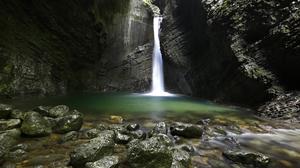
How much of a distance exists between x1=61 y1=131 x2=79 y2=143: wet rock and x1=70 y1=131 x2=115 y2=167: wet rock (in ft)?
4.74

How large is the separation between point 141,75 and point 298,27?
47.5 ft

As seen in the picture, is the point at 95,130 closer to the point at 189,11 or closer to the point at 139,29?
the point at 189,11

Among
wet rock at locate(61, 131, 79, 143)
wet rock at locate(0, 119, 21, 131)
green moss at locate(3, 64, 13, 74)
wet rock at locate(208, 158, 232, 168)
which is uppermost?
green moss at locate(3, 64, 13, 74)

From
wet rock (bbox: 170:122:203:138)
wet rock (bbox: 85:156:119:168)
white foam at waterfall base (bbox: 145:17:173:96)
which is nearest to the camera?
wet rock (bbox: 85:156:119:168)

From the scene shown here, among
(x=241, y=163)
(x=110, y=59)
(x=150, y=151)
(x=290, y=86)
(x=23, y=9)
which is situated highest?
(x=23, y=9)

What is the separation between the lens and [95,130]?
7316mm

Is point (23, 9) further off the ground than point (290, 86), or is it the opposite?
point (23, 9)

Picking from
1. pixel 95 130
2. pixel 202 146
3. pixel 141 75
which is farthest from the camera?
pixel 141 75

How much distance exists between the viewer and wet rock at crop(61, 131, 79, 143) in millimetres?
6695

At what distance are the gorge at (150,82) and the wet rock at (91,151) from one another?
28 mm

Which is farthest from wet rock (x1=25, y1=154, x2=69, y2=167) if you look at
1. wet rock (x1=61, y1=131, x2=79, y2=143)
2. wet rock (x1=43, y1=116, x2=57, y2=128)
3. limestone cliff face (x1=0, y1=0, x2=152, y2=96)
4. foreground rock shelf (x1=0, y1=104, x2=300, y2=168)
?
limestone cliff face (x1=0, y1=0, x2=152, y2=96)

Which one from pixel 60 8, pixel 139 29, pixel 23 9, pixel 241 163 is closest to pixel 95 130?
pixel 241 163

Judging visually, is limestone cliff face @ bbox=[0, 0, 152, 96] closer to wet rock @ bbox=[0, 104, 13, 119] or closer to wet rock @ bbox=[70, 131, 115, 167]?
wet rock @ bbox=[0, 104, 13, 119]

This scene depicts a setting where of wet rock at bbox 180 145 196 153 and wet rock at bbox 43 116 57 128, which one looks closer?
wet rock at bbox 180 145 196 153
